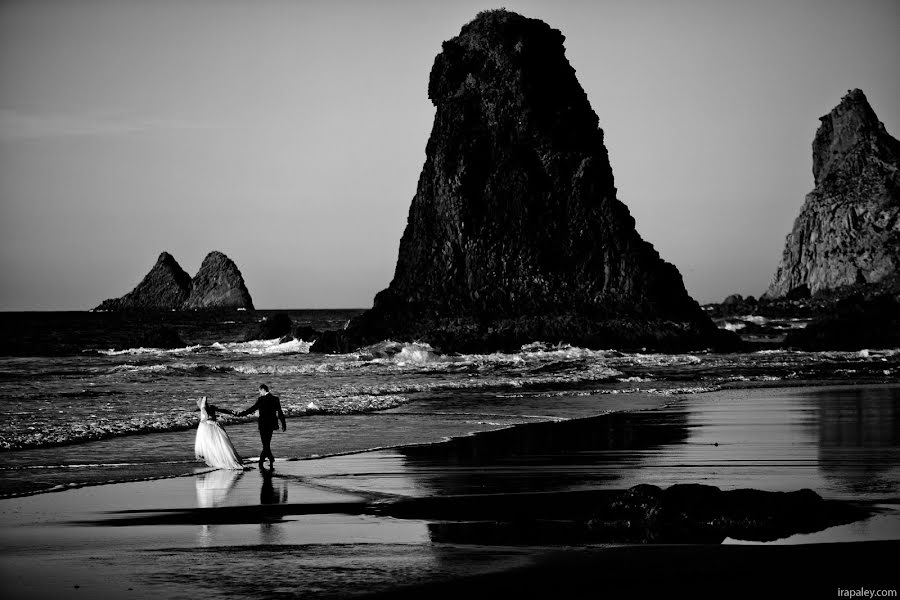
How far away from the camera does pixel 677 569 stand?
7.79 meters

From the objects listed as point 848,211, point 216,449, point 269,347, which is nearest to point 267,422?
point 216,449

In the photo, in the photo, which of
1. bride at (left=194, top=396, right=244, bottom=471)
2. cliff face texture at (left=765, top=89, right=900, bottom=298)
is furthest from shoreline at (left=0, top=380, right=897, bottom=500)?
cliff face texture at (left=765, top=89, right=900, bottom=298)

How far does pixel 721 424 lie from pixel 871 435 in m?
3.18

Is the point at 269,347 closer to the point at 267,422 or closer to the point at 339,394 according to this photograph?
the point at 339,394

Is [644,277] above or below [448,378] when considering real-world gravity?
above

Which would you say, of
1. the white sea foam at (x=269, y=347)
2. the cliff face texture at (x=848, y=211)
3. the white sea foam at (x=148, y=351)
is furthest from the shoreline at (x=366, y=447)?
the cliff face texture at (x=848, y=211)

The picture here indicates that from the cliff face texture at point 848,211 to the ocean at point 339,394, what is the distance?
96.2 metres

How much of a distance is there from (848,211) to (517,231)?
102 m

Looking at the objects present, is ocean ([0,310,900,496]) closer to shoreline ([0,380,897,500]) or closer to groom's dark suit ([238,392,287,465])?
shoreline ([0,380,897,500])

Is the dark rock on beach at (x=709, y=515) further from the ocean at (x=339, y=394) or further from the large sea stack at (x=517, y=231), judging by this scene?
the large sea stack at (x=517, y=231)

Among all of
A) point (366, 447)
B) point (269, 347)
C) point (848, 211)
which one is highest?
point (848, 211)

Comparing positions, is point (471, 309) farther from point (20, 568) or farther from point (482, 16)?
point (20, 568)

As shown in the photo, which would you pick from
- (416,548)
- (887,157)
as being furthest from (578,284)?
(887,157)

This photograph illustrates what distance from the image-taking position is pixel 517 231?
5769 cm
